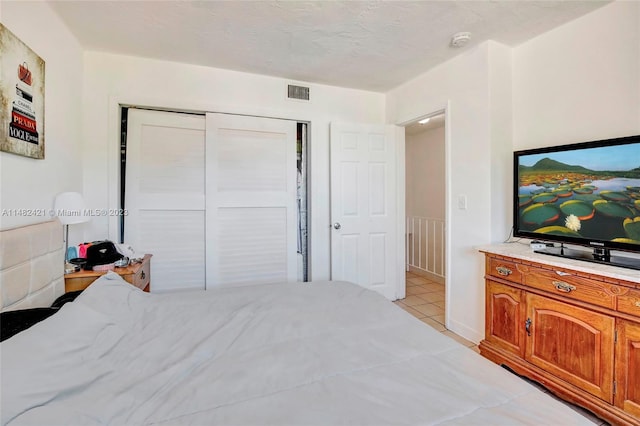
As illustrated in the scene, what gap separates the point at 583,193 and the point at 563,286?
62 cm

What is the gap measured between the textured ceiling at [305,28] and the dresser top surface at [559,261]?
64.7 inches

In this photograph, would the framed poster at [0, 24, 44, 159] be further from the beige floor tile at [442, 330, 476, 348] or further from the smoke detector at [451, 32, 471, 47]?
the beige floor tile at [442, 330, 476, 348]

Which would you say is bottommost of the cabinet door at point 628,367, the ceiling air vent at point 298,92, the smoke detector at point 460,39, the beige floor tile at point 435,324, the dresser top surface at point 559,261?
the beige floor tile at point 435,324

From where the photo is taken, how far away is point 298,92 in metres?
3.29

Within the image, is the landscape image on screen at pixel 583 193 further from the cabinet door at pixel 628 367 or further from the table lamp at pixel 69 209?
the table lamp at pixel 69 209

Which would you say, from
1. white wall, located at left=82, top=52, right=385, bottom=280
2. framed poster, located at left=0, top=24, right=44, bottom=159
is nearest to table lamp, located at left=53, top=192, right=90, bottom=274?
framed poster, located at left=0, top=24, right=44, bottom=159

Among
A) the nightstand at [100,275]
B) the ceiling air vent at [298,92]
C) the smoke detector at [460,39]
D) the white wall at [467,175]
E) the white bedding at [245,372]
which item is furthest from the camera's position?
the ceiling air vent at [298,92]

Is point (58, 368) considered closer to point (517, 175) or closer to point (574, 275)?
point (574, 275)

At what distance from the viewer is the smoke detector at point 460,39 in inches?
92.1

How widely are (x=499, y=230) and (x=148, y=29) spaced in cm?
320

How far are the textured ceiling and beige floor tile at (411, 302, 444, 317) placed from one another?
8.35 ft

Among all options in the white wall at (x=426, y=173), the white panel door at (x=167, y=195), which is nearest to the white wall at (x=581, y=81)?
the white wall at (x=426, y=173)

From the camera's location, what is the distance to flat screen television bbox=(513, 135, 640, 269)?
1.72m

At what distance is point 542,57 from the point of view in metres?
2.36
